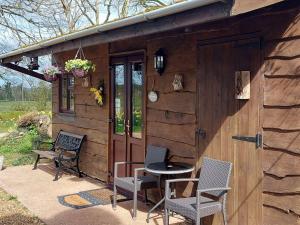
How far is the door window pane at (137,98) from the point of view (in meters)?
5.96

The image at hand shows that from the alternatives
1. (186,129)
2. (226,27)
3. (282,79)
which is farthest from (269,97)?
(186,129)

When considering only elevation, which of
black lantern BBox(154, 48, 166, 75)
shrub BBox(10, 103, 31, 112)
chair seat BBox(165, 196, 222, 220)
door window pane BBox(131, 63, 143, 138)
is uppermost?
black lantern BBox(154, 48, 166, 75)

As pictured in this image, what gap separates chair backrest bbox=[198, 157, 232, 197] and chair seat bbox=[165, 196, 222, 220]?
0.14 meters

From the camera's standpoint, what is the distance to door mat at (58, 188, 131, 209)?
18.5 ft

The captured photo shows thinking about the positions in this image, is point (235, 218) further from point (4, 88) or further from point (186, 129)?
point (4, 88)

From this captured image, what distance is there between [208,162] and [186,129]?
648mm

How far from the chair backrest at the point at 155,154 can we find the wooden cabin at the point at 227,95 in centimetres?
11

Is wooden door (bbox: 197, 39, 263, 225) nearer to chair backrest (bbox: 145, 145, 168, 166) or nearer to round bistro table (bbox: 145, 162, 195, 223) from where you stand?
Result: round bistro table (bbox: 145, 162, 195, 223)

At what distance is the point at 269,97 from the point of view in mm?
3867

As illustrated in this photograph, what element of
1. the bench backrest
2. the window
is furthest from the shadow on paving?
the window

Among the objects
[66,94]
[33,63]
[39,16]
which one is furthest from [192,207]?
[39,16]

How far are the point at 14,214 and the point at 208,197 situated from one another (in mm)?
2632

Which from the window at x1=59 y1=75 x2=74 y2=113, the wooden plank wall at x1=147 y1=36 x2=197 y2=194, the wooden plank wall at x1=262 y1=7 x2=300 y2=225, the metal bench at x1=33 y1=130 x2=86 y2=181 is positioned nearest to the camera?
the wooden plank wall at x1=262 y1=7 x2=300 y2=225

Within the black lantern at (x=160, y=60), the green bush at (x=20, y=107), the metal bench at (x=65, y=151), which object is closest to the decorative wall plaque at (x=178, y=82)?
the black lantern at (x=160, y=60)
